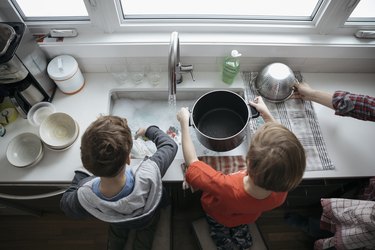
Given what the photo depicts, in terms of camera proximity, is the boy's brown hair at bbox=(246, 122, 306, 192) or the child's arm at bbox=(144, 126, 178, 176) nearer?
the boy's brown hair at bbox=(246, 122, 306, 192)

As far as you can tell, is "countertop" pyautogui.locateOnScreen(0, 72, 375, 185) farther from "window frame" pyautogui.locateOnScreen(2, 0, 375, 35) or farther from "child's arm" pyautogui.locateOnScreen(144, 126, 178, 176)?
"window frame" pyautogui.locateOnScreen(2, 0, 375, 35)

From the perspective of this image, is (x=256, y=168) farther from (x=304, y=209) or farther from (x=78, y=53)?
(x=304, y=209)

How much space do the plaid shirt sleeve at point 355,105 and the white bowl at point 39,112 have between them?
1.14 metres

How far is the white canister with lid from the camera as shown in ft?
3.55

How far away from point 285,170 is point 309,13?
2.65 ft

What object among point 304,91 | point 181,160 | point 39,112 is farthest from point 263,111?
point 39,112

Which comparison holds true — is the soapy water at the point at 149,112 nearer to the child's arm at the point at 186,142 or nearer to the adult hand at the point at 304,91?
the child's arm at the point at 186,142

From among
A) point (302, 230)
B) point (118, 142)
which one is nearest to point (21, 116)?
point (118, 142)

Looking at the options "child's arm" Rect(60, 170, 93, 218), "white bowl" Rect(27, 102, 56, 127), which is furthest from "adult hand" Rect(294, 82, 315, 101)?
"white bowl" Rect(27, 102, 56, 127)

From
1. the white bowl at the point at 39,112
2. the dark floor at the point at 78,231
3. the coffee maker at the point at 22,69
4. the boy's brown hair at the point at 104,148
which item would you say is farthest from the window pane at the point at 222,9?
the dark floor at the point at 78,231

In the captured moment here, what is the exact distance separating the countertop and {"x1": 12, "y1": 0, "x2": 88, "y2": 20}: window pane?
0.26 m

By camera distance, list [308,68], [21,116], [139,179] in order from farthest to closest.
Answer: [308,68]
[21,116]
[139,179]

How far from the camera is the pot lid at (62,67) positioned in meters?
1.08

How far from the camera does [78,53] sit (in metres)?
1.14
